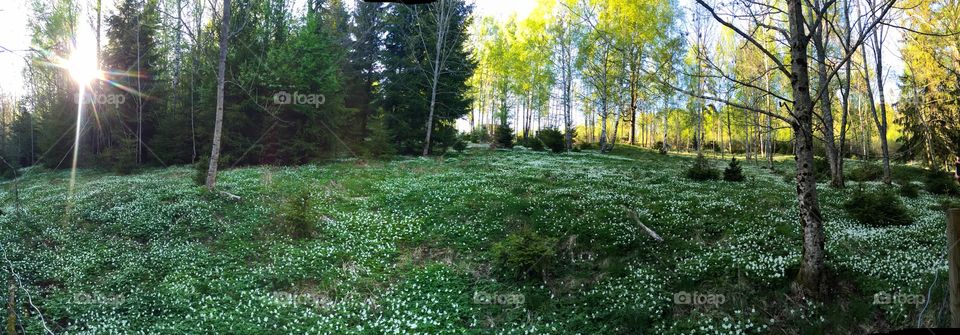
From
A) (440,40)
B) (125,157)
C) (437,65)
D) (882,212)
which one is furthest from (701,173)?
(125,157)

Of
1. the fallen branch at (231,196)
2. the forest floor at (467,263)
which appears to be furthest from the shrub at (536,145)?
the fallen branch at (231,196)

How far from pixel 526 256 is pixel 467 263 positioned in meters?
1.63

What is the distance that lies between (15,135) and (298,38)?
26817 millimetres

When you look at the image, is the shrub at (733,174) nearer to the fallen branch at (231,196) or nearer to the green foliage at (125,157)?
the fallen branch at (231,196)

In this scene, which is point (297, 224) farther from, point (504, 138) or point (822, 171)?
point (504, 138)

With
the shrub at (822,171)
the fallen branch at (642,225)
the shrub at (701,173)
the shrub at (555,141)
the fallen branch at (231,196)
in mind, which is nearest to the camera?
the fallen branch at (642,225)

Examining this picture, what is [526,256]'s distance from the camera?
9.43 meters

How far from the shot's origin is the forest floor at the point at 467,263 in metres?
7.53

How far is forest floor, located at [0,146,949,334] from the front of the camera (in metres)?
7.53

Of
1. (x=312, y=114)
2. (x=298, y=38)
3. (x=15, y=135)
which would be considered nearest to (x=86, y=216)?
(x=312, y=114)

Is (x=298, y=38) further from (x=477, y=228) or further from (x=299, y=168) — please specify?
(x=477, y=228)

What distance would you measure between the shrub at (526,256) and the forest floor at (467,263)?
0.03 meters

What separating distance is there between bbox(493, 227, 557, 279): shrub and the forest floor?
1.4 inches

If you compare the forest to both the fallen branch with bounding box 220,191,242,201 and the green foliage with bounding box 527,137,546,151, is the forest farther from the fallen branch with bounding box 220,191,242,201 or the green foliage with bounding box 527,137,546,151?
the green foliage with bounding box 527,137,546,151
